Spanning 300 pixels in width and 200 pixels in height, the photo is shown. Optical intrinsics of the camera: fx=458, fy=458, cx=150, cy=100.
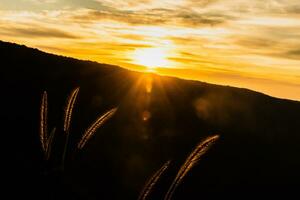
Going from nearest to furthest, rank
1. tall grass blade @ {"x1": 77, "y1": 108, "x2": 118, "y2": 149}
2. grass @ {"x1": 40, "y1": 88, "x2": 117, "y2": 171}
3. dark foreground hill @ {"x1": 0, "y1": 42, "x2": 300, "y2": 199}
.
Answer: grass @ {"x1": 40, "y1": 88, "x2": 117, "y2": 171} → tall grass blade @ {"x1": 77, "y1": 108, "x2": 118, "y2": 149} → dark foreground hill @ {"x1": 0, "y1": 42, "x2": 300, "y2": 199}

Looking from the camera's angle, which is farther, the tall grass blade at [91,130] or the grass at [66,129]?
the tall grass blade at [91,130]

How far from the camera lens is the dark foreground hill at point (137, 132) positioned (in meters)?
21.2

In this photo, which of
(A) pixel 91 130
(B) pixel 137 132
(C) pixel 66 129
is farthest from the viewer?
(B) pixel 137 132

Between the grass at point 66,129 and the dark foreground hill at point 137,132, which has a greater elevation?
the grass at point 66,129

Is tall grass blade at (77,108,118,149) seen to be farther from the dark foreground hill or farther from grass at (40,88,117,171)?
the dark foreground hill

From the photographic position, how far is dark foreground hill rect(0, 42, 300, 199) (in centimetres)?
2125

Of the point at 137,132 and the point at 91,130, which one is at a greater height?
the point at 91,130

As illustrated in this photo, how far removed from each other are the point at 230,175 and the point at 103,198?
9690 mm

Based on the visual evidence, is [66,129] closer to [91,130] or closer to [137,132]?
[91,130]

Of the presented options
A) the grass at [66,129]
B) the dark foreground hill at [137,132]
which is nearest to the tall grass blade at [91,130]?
the grass at [66,129]

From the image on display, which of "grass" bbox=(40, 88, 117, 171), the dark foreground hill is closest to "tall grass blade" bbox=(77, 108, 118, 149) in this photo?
"grass" bbox=(40, 88, 117, 171)

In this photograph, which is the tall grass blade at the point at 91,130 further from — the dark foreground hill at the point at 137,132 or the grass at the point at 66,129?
the dark foreground hill at the point at 137,132

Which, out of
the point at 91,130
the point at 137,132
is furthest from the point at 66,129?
the point at 137,132

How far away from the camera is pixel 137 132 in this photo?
26906 millimetres
